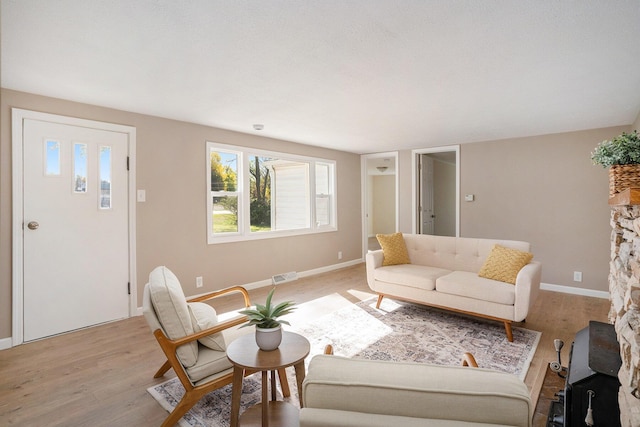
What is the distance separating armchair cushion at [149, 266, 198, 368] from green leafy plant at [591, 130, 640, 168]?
3.02m

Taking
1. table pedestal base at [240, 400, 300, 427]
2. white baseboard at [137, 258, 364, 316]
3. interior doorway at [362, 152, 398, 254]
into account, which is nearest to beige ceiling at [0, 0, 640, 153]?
table pedestal base at [240, 400, 300, 427]

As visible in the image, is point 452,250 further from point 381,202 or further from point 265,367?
point 381,202

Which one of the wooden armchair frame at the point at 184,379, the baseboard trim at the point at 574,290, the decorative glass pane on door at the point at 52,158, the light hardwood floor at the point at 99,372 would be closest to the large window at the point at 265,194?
the light hardwood floor at the point at 99,372

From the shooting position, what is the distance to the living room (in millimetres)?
2902

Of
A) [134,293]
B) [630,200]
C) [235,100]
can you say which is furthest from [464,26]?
[134,293]

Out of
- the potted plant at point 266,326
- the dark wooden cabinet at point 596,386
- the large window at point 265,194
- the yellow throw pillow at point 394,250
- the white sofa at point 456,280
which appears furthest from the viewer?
the large window at point 265,194

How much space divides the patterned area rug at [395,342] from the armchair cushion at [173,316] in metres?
0.43

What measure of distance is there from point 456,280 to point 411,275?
1.55 feet

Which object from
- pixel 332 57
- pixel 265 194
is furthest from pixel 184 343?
pixel 265 194

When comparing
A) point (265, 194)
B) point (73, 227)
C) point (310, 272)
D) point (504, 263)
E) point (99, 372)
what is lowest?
point (99, 372)

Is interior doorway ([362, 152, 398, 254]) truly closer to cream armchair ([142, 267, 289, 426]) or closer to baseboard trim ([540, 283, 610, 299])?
baseboard trim ([540, 283, 610, 299])

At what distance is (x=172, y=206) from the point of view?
397 cm

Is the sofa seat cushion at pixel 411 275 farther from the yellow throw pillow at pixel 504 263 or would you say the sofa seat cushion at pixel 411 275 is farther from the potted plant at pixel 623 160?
the potted plant at pixel 623 160

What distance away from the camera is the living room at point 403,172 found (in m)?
2.90
